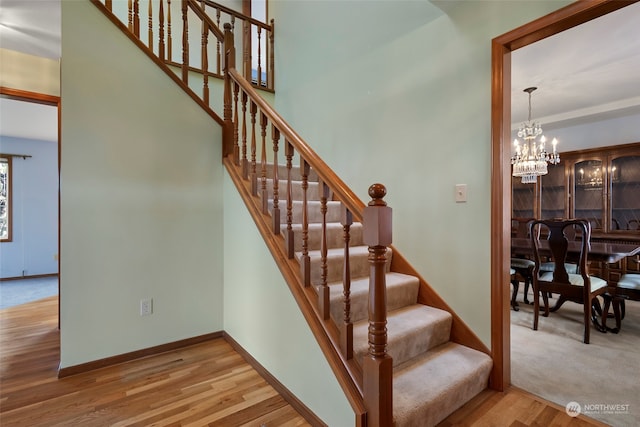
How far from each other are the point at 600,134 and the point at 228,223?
539 cm

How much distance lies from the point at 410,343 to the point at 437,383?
0.24m

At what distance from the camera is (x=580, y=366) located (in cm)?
211

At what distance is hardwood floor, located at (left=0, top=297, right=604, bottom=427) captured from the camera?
153cm

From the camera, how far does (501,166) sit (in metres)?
1.78

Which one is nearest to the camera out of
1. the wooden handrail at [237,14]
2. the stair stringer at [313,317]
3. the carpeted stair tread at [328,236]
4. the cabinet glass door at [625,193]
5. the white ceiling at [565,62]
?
the stair stringer at [313,317]

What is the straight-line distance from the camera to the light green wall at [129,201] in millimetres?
1980

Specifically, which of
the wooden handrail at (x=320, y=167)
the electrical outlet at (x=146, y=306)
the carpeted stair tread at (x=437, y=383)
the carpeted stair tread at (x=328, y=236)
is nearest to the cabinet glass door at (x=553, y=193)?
the carpeted stair tread at (x=328, y=236)

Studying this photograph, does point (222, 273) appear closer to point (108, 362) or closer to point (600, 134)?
point (108, 362)

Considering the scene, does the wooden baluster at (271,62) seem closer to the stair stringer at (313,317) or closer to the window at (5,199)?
the stair stringer at (313,317)

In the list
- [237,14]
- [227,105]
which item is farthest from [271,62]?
[227,105]

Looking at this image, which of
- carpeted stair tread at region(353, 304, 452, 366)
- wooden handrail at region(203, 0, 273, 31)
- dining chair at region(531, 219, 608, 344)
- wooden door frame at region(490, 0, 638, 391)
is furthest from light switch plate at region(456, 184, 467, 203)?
wooden handrail at region(203, 0, 273, 31)

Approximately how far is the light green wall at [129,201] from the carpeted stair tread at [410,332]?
1.47 m

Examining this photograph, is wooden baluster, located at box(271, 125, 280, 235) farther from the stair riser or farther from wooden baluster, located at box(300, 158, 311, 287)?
the stair riser

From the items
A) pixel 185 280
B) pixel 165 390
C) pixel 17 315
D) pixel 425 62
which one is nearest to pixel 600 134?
pixel 425 62
